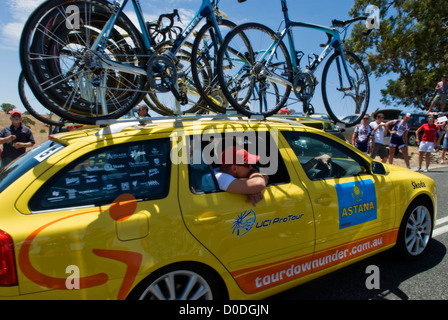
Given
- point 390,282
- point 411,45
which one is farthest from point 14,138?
point 411,45

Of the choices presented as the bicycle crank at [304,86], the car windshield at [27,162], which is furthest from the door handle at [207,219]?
the bicycle crank at [304,86]

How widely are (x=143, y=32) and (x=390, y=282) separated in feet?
11.3

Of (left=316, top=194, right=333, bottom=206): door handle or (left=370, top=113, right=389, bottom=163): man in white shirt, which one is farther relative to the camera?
(left=370, top=113, right=389, bottom=163): man in white shirt

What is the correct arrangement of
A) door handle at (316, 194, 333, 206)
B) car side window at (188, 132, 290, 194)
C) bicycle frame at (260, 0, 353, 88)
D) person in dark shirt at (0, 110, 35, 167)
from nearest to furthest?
1. car side window at (188, 132, 290, 194)
2. door handle at (316, 194, 333, 206)
3. bicycle frame at (260, 0, 353, 88)
4. person in dark shirt at (0, 110, 35, 167)

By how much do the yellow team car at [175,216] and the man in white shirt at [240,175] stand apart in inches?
2.6

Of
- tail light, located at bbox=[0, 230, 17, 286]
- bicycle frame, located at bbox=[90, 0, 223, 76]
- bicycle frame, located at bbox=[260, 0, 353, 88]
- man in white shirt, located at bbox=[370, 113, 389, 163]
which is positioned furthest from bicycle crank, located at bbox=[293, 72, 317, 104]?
man in white shirt, located at bbox=[370, 113, 389, 163]

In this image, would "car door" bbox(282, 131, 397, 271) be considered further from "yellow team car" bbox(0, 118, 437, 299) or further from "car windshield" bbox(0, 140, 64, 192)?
"car windshield" bbox(0, 140, 64, 192)

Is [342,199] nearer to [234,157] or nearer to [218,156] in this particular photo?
[234,157]

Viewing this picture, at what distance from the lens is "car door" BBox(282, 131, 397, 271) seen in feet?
9.23

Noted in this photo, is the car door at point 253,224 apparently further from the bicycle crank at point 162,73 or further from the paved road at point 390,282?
the bicycle crank at point 162,73

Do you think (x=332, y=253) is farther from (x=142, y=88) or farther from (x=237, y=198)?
(x=142, y=88)

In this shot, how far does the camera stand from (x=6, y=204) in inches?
72.7

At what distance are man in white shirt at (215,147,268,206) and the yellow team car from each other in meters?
0.07
